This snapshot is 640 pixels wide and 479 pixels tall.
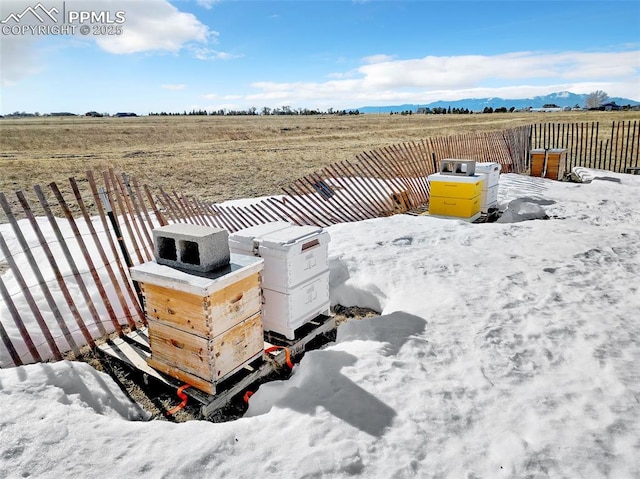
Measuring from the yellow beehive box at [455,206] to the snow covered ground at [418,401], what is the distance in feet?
10.1

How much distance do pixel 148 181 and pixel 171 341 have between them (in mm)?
13984

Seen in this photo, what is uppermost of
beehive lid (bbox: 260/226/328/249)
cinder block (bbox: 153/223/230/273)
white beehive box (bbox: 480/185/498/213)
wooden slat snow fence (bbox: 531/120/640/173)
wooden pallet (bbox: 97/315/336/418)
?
cinder block (bbox: 153/223/230/273)

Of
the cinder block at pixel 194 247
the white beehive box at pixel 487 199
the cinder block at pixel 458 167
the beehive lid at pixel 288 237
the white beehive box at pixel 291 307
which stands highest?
the cinder block at pixel 194 247

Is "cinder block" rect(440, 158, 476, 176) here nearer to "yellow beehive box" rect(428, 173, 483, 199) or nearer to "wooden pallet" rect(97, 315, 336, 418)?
"yellow beehive box" rect(428, 173, 483, 199)

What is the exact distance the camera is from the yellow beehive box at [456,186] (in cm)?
879

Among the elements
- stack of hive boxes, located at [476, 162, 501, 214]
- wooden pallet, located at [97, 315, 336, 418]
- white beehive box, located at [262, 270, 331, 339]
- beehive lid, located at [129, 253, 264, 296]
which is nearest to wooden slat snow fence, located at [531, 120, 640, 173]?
stack of hive boxes, located at [476, 162, 501, 214]

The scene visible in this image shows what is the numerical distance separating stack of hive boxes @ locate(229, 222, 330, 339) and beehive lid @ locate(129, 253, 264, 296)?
1.20ft

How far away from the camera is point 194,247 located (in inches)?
152

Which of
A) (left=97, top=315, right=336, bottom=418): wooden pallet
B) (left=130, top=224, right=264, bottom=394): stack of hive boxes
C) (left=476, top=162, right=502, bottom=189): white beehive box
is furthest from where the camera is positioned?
(left=476, top=162, right=502, bottom=189): white beehive box

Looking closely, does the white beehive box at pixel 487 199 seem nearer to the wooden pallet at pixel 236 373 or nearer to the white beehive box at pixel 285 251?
the wooden pallet at pixel 236 373

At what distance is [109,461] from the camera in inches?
111

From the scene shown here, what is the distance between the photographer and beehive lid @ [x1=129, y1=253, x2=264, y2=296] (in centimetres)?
335

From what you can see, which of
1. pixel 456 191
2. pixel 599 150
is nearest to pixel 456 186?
pixel 456 191

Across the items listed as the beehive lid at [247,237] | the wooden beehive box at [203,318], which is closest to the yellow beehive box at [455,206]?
the beehive lid at [247,237]
